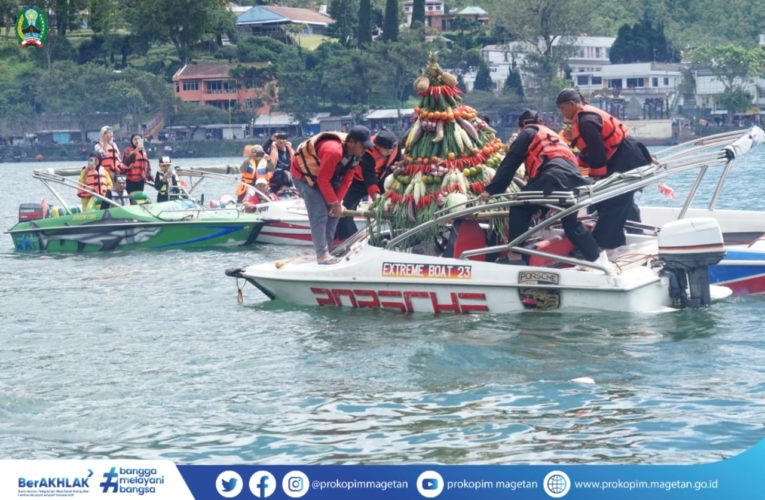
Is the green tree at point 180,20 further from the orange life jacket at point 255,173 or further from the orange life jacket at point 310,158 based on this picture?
the orange life jacket at point 310,158

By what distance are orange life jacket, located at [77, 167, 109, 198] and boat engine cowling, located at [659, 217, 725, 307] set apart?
13.8 metres

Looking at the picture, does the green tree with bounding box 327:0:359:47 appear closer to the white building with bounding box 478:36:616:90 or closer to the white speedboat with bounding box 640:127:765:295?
the white building with bounding box 478:36:616:90

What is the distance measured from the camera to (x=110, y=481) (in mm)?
6828

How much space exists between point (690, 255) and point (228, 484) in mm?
7092

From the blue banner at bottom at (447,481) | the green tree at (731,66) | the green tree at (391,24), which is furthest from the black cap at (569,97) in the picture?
the green tree at (731,66)

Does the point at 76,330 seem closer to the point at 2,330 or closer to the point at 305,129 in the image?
the point at 2,330

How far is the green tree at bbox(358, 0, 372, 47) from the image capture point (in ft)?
387

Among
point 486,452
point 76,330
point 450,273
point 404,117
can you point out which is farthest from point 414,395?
point 404,117

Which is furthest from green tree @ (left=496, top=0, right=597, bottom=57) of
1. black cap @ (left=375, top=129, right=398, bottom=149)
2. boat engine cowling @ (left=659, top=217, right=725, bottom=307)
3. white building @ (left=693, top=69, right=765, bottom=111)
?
boat engine cowling @ (left=659, top=217, right=725, bottom=307)

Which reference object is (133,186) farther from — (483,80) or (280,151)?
(483,80)

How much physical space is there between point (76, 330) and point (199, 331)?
1.57 metres

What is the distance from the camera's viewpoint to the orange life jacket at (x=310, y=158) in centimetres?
1489

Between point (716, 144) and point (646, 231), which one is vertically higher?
point (716, 144)

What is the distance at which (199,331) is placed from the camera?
14.1 meters
